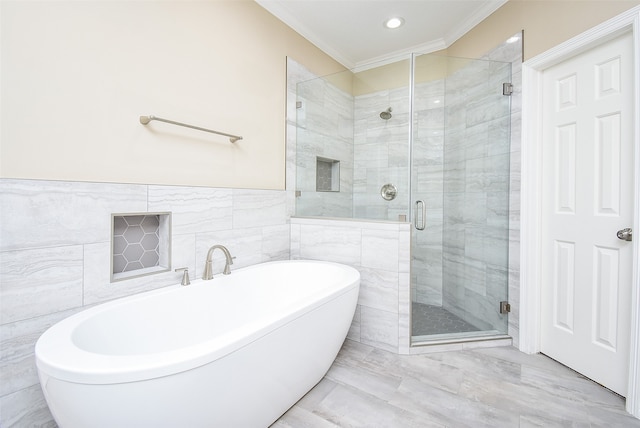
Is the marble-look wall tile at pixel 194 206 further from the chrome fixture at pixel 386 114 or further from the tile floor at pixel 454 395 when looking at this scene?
the chrome fixture at pixel 386 114

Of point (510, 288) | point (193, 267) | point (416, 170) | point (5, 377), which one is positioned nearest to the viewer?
point (5, 377)

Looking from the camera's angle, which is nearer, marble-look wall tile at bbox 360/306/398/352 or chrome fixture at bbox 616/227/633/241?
chrome fixture at bbox 616/227/633/241

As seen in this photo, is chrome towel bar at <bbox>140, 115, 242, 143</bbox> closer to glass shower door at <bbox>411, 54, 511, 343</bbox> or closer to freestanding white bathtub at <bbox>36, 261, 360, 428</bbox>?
freestanding white bathtub at <bbox>36, 261, 360, 428</bbox>

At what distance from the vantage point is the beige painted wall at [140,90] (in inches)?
49.9

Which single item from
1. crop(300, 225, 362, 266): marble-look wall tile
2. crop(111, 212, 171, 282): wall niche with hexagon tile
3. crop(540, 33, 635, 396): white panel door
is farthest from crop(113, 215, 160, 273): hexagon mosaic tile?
crop(540, 33, 635, 396): white panel door

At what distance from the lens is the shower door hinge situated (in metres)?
2.25

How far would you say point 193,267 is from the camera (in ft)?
6.25

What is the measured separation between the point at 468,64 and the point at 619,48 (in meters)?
0.98

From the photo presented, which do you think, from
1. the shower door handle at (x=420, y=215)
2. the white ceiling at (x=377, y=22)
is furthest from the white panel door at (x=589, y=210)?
the white ceiling at (x=377, y=22)

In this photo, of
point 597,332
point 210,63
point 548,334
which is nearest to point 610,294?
point 597,332

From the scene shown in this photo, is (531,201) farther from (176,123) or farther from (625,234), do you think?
(176,123)

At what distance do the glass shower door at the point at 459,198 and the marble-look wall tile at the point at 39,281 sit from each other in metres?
1.99

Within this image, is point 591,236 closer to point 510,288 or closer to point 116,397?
point 510,288

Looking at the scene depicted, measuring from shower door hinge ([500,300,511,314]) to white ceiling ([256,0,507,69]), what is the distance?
231 centimetres
